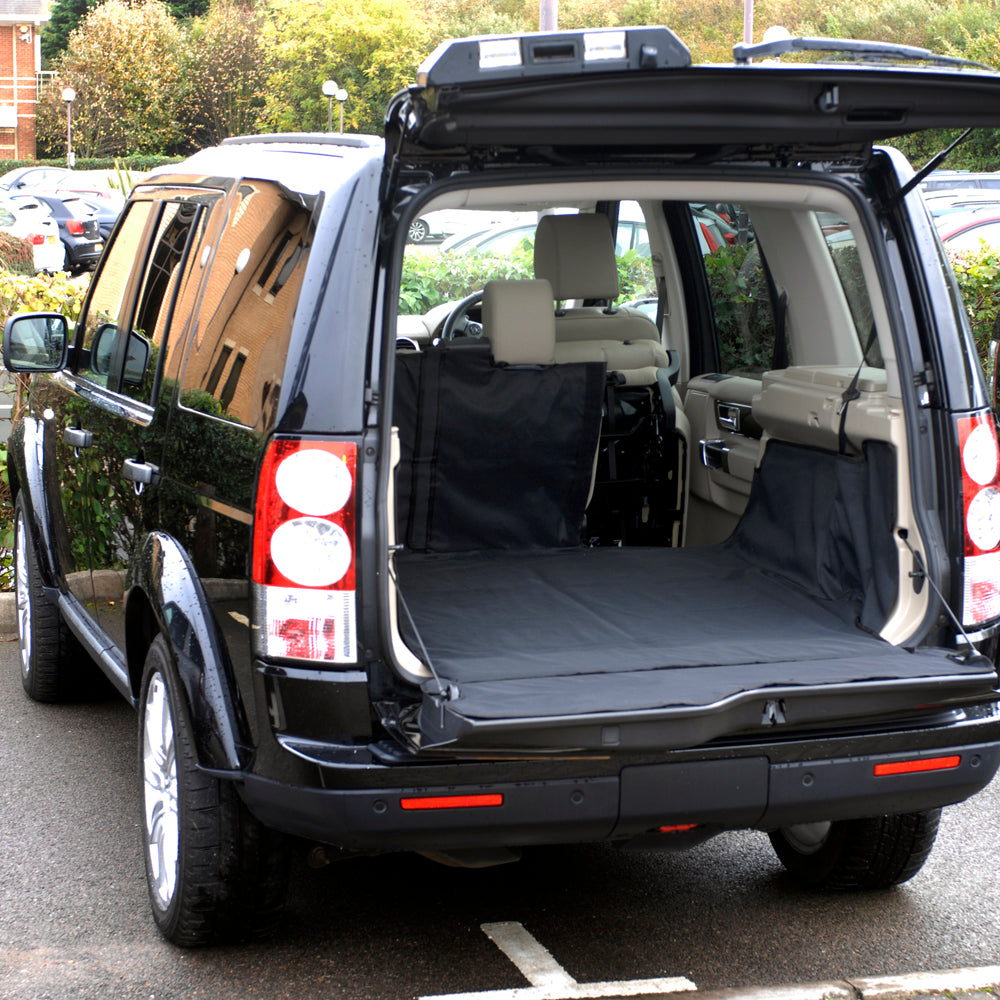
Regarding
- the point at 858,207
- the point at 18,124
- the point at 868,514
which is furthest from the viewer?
the point at 18,124

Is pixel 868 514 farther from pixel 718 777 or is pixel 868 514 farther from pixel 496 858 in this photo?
pixel 496 858

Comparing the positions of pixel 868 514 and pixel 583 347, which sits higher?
pixel 583 347

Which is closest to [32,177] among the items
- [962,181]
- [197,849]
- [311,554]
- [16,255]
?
[962,181]

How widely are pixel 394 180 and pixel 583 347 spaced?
212 centimetres

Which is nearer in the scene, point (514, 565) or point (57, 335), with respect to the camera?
point (514, 565)

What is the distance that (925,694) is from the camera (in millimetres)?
2844

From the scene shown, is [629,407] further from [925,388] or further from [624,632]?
[925,388]

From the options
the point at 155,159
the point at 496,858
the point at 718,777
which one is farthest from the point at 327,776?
the point at 155,159

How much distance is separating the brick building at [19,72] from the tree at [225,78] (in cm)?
724

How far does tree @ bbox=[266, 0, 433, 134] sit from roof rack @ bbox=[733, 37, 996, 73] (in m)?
61.9

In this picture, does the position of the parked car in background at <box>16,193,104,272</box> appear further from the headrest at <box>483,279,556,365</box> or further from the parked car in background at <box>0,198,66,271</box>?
the headrest at <box>483,279,556,365</box>

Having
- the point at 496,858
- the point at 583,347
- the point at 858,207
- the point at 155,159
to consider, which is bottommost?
the point at 496,858

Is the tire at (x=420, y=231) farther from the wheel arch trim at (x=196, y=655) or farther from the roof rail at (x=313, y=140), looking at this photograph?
the wheel arch trim at (x=196, y=655)

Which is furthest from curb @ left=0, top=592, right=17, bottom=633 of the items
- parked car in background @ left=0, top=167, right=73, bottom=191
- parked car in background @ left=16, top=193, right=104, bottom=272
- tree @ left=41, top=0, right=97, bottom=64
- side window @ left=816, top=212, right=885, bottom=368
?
tree @ left=41, top=0, right=97, bottom=64
